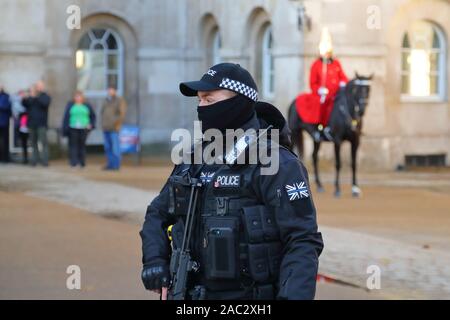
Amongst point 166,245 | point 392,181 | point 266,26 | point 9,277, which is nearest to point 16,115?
point 266,26

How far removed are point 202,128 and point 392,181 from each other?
50.0ft

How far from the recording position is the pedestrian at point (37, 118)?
2275 centimetres

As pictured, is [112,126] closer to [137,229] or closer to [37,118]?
[37,118]

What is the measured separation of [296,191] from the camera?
480cm

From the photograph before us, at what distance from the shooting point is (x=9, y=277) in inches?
389

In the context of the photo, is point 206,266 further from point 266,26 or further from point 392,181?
point 266,26

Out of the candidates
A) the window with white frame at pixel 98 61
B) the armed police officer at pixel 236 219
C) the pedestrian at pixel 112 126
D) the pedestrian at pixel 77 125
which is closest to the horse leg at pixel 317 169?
the pedestrian at pixel 112 126

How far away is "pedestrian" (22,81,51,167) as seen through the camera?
22.8 metres

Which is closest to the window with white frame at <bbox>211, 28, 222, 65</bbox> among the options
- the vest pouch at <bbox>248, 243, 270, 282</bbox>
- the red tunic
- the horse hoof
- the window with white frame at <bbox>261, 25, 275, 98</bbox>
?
the window with white frame at <bbox>261, 25, 275, 98</bbox>

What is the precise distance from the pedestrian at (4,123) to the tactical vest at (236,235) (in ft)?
62.3

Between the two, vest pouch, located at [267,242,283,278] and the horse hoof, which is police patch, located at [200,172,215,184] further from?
the horse hoof

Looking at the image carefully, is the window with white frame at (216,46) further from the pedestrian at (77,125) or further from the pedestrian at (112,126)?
the pedestrian at (77,125)

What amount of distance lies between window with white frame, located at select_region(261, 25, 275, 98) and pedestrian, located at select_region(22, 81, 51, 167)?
193 inches

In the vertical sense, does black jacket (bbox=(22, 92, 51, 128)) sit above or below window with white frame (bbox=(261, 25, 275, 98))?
below
